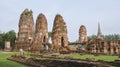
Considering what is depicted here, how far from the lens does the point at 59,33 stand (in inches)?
1544

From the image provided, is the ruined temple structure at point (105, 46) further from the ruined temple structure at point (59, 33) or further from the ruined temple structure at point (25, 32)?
the ruined temple structure at point (25, 32)

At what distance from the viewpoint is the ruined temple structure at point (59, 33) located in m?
39.0

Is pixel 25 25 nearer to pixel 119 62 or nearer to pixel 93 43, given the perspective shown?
pixel 93 43

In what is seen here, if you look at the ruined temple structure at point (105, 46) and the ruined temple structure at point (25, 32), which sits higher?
the ruined temple structure at point (25, 32)

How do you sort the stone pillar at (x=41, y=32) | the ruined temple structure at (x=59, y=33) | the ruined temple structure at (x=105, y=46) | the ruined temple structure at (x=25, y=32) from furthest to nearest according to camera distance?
1. the ruined temple structure at (x=25, y=32)
2. the stone pillar at (x=41, y=32)
3. the ruined temple structure at (x=59, y=33)
4. the ruined temple structure at (x=105, y=46)

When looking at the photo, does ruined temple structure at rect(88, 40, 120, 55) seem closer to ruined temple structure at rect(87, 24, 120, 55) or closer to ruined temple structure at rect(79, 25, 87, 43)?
ruined temple structure at rect(87, 24, 120, 55)

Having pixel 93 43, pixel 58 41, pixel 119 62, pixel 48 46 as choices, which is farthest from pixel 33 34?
pixel 119 62

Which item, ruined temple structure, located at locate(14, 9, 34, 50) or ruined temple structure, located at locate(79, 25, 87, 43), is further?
ruined temple structure, located at locate(79, 25, 87, 43)

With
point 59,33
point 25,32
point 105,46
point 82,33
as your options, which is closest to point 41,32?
point 25,32

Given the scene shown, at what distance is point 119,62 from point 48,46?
89.6ft

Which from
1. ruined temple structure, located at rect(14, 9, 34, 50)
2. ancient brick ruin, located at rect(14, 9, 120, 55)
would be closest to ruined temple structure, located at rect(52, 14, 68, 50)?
ancient brick ruin, located at rect(14, 9, 120, 55)

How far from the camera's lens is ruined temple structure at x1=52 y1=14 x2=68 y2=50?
3900cm

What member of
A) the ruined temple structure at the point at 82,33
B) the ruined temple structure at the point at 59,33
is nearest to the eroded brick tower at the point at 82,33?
the ruined temple structure at the point at 82,33

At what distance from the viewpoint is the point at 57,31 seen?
1549 inches
